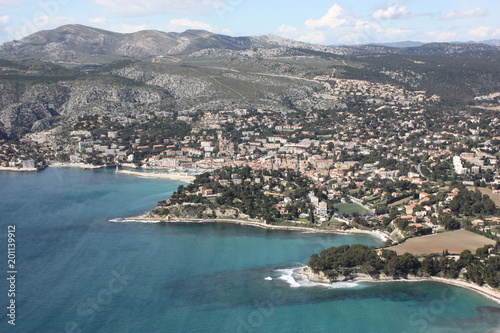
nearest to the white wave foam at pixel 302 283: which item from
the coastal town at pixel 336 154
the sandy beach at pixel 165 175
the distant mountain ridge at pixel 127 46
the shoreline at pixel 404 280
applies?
the shoreline at pixel 404 280

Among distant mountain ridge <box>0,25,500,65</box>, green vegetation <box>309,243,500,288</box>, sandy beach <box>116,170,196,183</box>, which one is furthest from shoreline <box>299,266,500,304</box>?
distant mountain ridge <box>0,25,500,65</box>

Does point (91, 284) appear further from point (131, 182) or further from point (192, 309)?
point (131, 182)

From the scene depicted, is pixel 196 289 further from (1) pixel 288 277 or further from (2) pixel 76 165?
(2) pixel 76 165

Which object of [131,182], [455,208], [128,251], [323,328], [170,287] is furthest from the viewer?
[131,182]

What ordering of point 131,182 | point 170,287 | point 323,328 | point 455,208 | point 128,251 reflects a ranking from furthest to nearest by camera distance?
point 131,182, point 455,208, point 128,251, point 170,287, point 323,328

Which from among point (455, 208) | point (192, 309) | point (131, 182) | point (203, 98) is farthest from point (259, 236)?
point (203, 98)

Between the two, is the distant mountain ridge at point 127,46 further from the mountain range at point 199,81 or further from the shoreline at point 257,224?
the shoreline at point 257,224

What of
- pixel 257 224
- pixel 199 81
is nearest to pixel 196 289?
pixel 257 224
